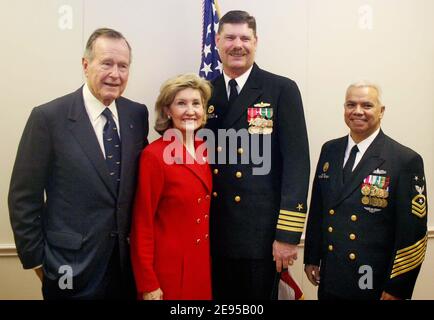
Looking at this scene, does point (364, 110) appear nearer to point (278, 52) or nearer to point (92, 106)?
point (278, 52)

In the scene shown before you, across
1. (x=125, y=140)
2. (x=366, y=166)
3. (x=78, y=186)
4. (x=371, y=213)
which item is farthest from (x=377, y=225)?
(x=78, y=186)

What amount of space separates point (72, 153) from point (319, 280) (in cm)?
128

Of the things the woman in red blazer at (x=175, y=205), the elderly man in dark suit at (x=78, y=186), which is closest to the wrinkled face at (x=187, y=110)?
the woman in red blazer at (x=175, y=205)

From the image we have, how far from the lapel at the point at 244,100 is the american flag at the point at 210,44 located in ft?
1.64

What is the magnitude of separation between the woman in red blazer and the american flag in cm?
57

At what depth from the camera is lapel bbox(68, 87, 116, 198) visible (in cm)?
148

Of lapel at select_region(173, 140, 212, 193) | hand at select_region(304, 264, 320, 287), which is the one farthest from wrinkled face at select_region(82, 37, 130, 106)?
hand at select_region(304, 264, 320, 287)

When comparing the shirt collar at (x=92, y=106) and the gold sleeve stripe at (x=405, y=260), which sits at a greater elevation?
the shirt collar at (x=92, y=106)

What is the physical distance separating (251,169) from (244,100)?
314mm

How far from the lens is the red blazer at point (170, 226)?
150cm

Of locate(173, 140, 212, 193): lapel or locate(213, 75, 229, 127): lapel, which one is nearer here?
locate(173, 140, 212, 193): lapel

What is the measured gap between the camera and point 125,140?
62.0 inches

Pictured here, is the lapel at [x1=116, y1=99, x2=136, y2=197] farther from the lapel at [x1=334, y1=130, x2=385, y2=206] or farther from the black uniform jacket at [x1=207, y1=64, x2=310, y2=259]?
the lapel at [x1=334, y1=130, x2=385, y2=206]

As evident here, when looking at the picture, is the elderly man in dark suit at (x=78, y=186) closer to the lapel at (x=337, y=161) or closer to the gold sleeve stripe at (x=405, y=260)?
the lapel at (x=337, y=161)
